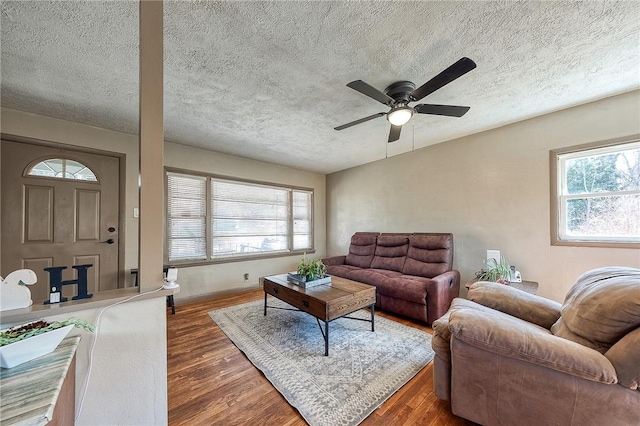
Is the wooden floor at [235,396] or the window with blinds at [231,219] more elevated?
the window with blinds at [231,219]

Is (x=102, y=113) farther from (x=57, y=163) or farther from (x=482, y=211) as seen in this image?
(x=482, y=211)

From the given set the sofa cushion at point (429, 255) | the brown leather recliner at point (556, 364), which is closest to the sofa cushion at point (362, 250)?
the sofa cushion at point (429, 255)

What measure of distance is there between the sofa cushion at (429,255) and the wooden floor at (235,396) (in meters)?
1.55

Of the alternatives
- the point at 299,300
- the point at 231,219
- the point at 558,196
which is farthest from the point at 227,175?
the point at 558,196

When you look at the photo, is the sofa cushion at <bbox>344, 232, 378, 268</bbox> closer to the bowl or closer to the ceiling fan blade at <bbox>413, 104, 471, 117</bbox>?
the ceiling fan blade at <bbox>413, 104, 471, 117</bbox>

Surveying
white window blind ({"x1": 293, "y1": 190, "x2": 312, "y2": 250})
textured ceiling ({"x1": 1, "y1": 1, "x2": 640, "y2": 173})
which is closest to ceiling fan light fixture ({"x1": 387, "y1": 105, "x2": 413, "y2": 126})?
textured ceiling ({"x1": 1, "y1": 1, "x2": 640, "y2": 173})

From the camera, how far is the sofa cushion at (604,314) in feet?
3.63

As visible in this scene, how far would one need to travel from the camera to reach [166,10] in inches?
54.6

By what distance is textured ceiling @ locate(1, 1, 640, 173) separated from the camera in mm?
1429

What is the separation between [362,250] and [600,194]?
302 centimetres

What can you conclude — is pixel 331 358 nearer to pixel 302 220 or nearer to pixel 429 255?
pixel 429 255

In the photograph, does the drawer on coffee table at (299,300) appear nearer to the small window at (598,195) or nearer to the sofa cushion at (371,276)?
the sofa cushion at (371,276)

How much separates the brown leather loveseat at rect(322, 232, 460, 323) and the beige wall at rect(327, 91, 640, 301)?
0.41 m

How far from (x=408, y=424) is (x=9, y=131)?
182 inches
